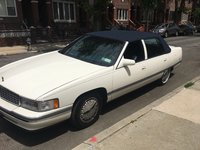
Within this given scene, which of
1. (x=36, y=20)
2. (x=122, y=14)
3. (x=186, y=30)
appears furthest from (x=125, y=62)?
(x=122, y=14)

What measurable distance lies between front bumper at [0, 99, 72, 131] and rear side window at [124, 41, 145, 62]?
197cm

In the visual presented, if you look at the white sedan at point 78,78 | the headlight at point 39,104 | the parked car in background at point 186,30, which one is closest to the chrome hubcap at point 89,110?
the white sedan at point 78,78

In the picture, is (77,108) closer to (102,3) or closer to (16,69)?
(16,69)

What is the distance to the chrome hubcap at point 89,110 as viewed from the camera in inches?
177

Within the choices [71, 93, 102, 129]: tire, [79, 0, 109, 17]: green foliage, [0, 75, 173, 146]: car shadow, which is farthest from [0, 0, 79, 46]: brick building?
[71, 93, 102, 129]: tire

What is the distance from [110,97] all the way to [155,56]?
1976 mm

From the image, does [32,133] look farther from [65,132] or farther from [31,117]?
[31,117]

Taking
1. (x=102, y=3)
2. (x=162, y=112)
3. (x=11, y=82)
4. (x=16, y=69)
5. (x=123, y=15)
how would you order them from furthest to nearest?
(x=123, y=15) → (x=102, y=3) → (x=162, y=112) → (x=16, y=69) → (x=11, y=82)

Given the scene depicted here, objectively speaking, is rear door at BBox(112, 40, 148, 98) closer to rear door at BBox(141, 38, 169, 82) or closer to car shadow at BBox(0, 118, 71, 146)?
rear door at BBox(141, 38, 169, 82)

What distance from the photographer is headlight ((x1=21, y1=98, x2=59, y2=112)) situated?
380cm

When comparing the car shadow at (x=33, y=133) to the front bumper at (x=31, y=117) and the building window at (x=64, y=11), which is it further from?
the building window at (x=64, y=11)

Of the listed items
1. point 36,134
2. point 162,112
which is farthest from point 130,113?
point 36,134

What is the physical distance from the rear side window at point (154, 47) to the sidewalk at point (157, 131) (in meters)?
1.23

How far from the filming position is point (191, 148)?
3.96m
